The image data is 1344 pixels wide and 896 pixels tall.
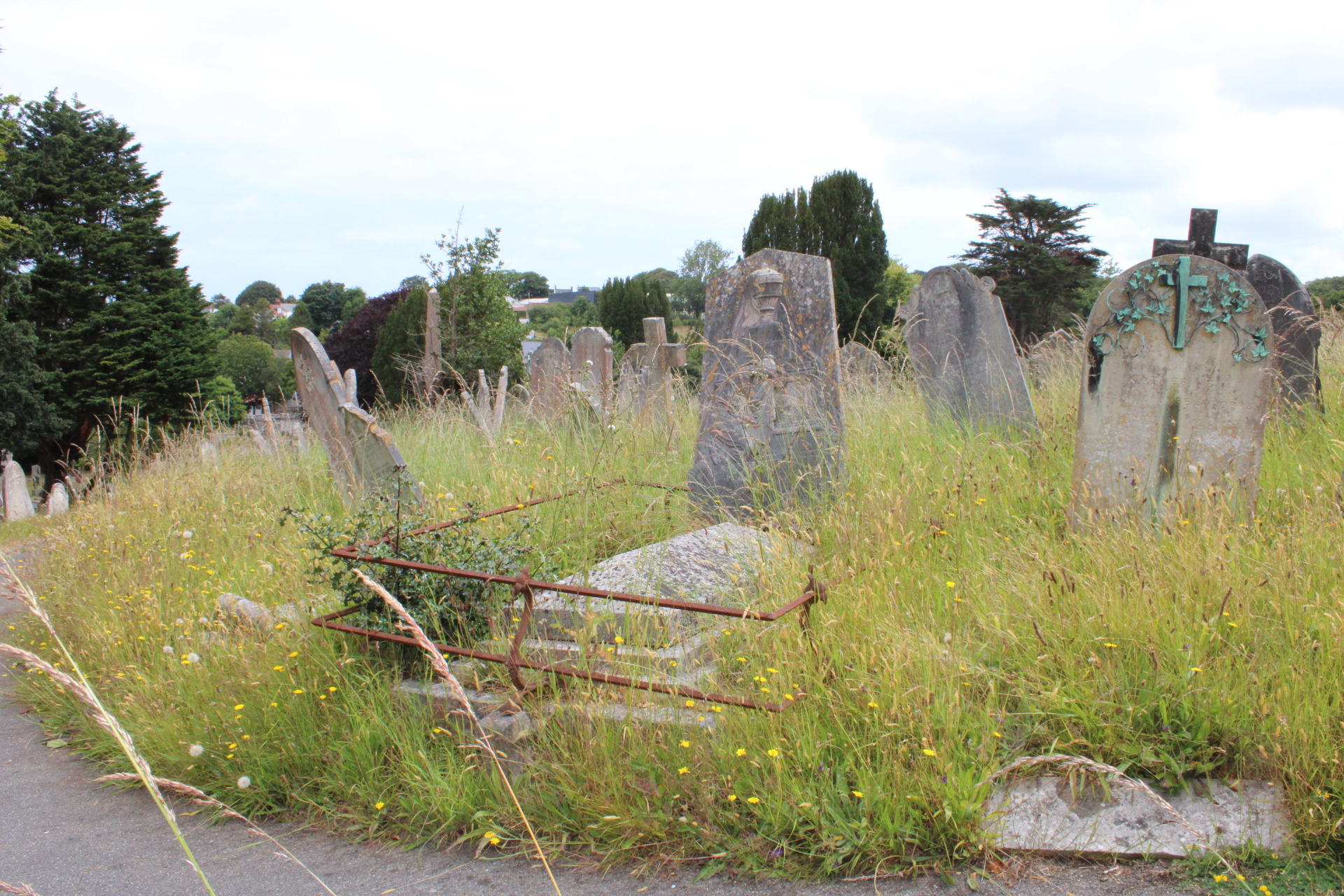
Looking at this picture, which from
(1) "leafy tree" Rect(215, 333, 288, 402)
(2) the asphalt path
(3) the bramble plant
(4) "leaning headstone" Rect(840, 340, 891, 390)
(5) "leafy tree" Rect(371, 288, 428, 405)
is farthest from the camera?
(1) "leafy tree" Rect(215, 333, 288, 402)

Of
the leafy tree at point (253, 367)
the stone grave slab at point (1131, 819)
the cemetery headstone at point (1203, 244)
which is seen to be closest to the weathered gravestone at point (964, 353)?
the cemetery headstone at point (1203, 244)

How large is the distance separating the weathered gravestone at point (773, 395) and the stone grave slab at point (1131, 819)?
2482mm

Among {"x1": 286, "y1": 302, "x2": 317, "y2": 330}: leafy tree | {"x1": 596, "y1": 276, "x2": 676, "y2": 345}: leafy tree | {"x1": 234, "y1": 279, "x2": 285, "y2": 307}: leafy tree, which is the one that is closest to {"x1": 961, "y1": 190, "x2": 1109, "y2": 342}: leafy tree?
{"x1": 596, "y1": 276, "x2": 676, "y2": 345}: leafy tree

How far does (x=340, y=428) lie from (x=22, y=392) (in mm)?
18449

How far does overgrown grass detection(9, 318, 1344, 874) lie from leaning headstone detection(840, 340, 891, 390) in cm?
283

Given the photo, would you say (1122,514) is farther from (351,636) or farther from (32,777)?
(32,777)

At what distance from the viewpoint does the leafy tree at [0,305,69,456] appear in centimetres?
1956

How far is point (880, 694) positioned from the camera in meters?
2.80

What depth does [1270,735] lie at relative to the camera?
249 cm

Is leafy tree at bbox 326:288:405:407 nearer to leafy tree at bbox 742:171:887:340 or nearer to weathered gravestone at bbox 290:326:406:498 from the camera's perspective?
leafy tree at bbox 742:171:887:340

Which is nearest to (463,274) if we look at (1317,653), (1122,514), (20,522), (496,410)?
(496,410)

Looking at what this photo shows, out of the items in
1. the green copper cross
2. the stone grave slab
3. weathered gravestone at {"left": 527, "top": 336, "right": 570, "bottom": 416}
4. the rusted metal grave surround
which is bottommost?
the stone grave slab

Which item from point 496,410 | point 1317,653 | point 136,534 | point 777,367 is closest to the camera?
point 1317,653

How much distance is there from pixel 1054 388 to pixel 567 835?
601 centimetres
